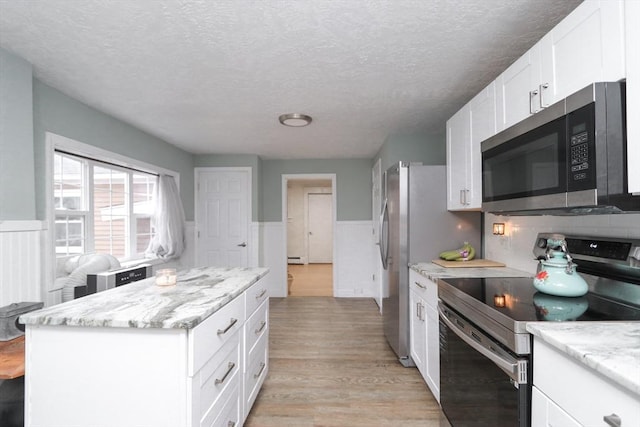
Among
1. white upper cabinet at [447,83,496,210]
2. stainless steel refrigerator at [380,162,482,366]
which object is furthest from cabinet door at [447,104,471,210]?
stainless steel refrigerator at [380,162,482,366]

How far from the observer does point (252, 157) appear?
4645mm

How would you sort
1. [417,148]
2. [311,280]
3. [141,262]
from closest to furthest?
1. [141,262]
2. [417,148]
3. [311,280]

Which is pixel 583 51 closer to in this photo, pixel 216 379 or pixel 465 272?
pixel 465 272

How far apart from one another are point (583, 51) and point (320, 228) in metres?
7.64

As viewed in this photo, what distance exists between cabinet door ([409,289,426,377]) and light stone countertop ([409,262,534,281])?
0.27 meters

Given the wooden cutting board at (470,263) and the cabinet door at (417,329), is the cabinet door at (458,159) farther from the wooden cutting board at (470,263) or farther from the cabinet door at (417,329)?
the cabinet door at (417,329)

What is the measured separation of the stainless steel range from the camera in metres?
1.11

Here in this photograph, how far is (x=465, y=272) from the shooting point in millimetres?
2121

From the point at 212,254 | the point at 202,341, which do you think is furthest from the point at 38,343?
the point at 212,254

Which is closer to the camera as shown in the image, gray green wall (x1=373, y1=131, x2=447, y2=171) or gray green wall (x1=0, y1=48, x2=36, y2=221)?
gray green wall (x1=0, y1=48, x2=36, y2=221)

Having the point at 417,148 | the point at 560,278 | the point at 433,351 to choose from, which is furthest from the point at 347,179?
the point at 560,278

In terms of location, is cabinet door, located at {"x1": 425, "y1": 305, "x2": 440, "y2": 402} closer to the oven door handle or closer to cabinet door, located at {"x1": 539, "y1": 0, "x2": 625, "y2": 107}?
the oven door handle

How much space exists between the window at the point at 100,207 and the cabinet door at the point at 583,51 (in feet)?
10.9

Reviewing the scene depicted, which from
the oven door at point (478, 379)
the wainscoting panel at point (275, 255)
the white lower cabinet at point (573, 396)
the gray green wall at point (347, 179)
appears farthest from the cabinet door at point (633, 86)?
the wainscoting panel at point (275, 255)
